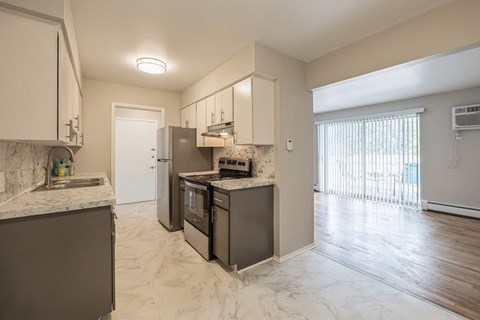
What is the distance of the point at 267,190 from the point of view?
8.33ft

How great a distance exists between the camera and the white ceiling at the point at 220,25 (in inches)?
72.3

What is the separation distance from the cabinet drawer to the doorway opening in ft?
9.19

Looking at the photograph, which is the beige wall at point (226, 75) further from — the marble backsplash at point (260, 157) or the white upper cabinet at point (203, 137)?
the marble backsplash at point (260, 157)

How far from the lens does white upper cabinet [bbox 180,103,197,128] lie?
390 cm

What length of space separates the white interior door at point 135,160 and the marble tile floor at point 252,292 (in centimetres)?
245

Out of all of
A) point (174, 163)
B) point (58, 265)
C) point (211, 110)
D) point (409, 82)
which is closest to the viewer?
point (58, 265)

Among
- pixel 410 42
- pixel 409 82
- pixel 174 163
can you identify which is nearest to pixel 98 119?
pixel 174 163

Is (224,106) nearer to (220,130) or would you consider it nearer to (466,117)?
(220,130)

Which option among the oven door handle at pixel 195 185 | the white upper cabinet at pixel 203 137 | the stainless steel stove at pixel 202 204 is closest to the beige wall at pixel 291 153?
the stainless steel stove at pixel 202 204

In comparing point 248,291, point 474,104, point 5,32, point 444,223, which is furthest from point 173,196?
point 474,104

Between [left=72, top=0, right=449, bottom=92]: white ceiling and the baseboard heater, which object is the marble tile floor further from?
the baseboard heater

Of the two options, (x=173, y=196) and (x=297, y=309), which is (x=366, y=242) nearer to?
(x=297, y=309)

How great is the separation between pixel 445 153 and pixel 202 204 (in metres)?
5.10

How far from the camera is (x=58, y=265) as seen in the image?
1276 mm
